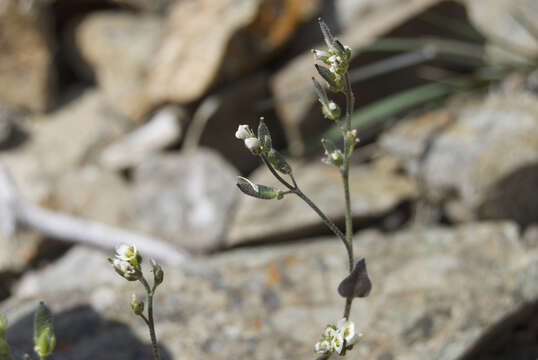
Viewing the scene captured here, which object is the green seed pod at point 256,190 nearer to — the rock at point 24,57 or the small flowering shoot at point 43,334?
the small flowering shoot at point 43,334

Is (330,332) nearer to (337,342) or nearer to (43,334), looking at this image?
(337,342)

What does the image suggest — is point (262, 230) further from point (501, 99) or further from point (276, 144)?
point (501, 99)

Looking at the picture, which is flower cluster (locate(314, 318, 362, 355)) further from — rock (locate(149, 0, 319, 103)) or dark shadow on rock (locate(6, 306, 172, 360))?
rock (locate(149, 0, 319, 103))

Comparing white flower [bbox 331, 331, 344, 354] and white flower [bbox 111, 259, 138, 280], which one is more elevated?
white flower [bbox 111, 259, 138, 280]

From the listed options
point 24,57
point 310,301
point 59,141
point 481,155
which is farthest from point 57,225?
point 481,155

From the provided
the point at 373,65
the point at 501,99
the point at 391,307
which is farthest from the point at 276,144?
the point at 391,307

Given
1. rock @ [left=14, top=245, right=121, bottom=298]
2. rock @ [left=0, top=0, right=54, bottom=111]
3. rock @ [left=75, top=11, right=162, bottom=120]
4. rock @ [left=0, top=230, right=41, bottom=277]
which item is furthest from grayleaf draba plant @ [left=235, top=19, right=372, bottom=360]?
rock @ [left=0, top=0, right=54, bottom=111]
